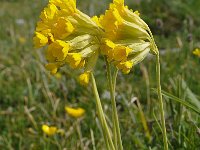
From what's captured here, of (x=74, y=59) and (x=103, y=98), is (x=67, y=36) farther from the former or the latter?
(x=103, y=98)

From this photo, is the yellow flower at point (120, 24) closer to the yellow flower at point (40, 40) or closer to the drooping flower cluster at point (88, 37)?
the drooping flower cluster at point (88, 37)

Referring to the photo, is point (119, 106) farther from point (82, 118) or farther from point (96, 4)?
point (96, 4)

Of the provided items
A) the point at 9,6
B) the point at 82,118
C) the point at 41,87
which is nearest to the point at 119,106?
the point at 82,118

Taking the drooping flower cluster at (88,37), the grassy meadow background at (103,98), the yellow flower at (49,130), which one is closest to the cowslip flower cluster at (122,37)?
the drooping flower cluster at (88,37)

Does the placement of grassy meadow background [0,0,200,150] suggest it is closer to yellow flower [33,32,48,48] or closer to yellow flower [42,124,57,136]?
yellow flower [42,124,57,136]

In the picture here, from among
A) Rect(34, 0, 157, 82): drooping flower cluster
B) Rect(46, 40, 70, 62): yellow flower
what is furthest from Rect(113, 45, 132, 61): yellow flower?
Rect(46, 40, 70, 62): yellow flower

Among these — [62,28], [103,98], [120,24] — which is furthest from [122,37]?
[103,98]
